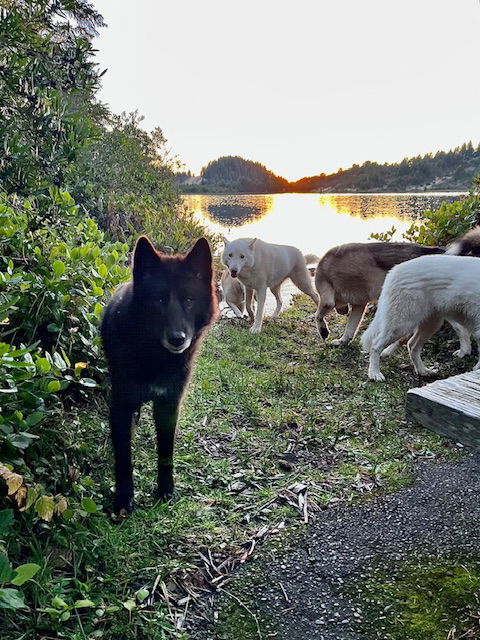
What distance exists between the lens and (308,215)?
23.2 metres

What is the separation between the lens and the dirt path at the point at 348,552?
174 cm

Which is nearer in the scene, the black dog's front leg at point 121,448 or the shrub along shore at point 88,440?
the shrub along shore at point 88,440

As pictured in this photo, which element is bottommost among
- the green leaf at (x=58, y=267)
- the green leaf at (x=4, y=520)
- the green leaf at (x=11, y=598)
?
the green leaf at (x=11, y=598)

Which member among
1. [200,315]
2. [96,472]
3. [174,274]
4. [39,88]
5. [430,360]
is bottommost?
[430,360]

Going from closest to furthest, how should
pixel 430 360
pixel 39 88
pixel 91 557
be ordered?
pixel 91 557 → pixel 39 88 → pixel 430 360

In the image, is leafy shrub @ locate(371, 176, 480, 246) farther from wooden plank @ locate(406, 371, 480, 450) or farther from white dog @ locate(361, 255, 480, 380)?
wooden plank @ locate(406, 371, 480, 450)

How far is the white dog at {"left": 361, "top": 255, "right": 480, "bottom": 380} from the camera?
4137 millimetres

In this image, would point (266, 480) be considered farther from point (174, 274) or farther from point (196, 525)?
point (174, 274)

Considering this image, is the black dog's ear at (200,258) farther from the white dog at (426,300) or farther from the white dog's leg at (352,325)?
the white dog's leg at (352,325)

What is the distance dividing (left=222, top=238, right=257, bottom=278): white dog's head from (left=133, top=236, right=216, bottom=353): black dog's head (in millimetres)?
4371

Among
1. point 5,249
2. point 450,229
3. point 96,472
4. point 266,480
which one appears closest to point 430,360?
point 450,229

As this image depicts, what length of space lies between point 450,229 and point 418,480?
432 cm

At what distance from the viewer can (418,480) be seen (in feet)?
9.15

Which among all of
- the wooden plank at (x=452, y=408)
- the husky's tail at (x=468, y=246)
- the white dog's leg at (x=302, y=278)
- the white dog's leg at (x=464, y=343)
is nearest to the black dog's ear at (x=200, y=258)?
the wooden plank at (x=452, y=408)
